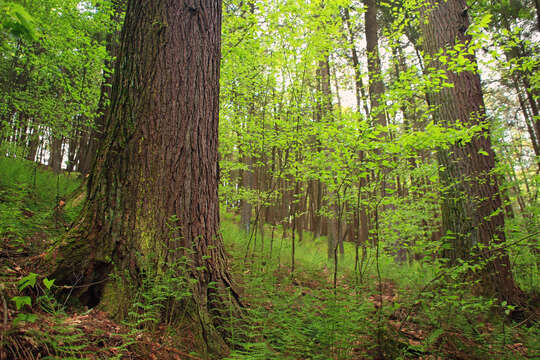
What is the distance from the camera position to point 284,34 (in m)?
5.15

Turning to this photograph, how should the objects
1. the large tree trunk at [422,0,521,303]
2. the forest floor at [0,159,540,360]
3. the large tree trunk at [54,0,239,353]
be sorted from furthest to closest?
the large tree trunk at [422,0,521,303], the large tree trunk at [54,0,239,353], the forest floor at [0,159,540,360]

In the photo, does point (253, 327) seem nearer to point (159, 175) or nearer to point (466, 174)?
point (159, 175)

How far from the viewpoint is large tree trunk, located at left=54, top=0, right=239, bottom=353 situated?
7.48 feet

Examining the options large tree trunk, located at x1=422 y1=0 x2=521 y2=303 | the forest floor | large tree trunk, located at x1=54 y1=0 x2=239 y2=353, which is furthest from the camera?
large tree trunk, located at x1=422 y1=0 x2=521 y2=303

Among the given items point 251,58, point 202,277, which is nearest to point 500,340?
point 202,277

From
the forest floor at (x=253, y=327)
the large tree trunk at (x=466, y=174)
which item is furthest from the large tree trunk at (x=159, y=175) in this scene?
the large tree trunk at (x=466, y=174)

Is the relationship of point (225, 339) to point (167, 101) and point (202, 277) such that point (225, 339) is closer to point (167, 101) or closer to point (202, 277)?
point (202, 277)

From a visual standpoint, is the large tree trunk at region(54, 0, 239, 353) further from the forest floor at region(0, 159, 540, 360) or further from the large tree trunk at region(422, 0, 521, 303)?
the large tree trunk at region(422, 0, 521, 303)

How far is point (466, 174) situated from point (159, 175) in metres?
4.56

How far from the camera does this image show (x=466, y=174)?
14.2ft

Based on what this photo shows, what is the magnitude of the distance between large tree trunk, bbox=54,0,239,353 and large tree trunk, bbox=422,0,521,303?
333cm

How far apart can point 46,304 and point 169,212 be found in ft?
3.46

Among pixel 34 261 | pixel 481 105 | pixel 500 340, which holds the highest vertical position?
pixel 481 105

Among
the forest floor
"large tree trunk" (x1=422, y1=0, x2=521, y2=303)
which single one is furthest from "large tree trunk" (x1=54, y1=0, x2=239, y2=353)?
"large tree trunk" (x1=422, y1=0, x2=521, y2=303)
